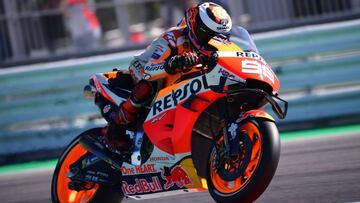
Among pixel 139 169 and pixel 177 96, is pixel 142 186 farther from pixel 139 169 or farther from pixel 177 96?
pixel 177 96

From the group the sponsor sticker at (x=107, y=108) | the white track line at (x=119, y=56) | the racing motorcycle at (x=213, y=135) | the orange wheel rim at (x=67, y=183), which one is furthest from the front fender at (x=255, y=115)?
the white track line at (x=119, y=56)

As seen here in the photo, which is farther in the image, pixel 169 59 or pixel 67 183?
pixel 67 183

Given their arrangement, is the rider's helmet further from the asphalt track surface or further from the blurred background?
the blurred background

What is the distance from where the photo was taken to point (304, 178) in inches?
276

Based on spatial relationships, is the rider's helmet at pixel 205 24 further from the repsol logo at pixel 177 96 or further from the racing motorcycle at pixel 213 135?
the repsol logo at pixel 177 96

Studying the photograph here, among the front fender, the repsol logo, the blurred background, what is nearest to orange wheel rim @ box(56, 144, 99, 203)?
the repsol logo

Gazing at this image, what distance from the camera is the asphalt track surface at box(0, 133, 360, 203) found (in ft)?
20.5

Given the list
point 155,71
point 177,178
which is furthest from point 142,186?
point 155,71

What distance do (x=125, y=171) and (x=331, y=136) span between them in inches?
157

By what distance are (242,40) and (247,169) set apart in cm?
113

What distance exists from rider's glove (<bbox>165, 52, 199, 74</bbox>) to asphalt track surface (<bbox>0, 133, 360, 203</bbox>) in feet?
4.29

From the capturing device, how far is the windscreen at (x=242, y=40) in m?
5.87

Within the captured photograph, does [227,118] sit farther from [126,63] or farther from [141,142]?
[126,63]

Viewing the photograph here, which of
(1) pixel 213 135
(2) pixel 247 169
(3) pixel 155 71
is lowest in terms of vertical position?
(2) pixel 247 169
